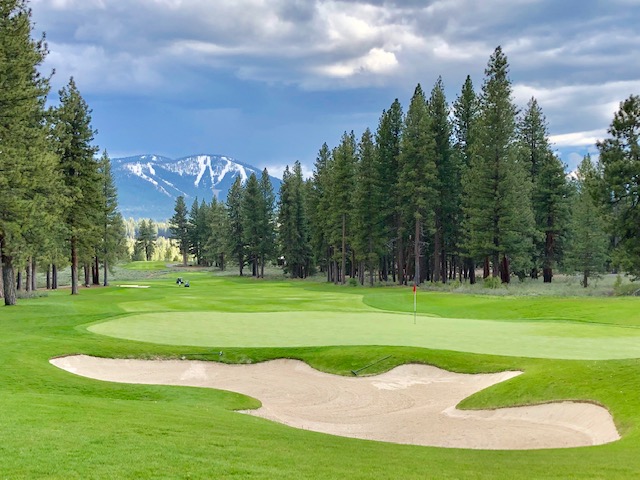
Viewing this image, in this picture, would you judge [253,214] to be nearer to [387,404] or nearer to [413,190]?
[413,190]

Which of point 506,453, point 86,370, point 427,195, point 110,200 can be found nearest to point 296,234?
point 110,200

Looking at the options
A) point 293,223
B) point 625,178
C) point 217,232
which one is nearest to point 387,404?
point 625,178

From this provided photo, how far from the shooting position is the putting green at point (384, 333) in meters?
19.8

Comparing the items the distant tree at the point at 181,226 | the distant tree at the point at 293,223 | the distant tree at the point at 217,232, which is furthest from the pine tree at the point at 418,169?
the distant tree at the point at 181,226

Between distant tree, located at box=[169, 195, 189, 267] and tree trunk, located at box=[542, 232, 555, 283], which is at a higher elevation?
distant tree, located at box=[169, 195, 189, 267]

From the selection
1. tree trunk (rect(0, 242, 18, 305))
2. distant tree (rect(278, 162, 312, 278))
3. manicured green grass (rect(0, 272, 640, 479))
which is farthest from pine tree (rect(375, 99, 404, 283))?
manicured green grass (rect(0, 272, 640, 479))

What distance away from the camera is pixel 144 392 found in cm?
1585

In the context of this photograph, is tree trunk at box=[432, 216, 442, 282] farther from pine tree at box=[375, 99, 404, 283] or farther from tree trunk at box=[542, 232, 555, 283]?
tree trunk at box=[542, 232, 555, 283]

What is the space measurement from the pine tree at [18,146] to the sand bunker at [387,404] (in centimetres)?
1716

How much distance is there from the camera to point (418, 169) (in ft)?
205

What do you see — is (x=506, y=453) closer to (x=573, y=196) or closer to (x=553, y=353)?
(x=553, y=353)

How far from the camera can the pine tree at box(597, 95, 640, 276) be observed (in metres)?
42.7

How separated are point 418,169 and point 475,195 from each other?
9.05 metres

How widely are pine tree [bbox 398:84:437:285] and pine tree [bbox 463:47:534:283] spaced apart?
5.81 meters
